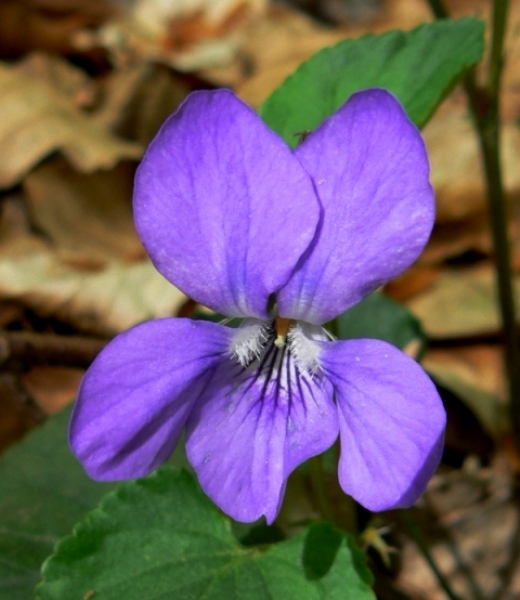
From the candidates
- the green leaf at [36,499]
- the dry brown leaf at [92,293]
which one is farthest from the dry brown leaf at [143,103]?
the green leaf at [36,499]

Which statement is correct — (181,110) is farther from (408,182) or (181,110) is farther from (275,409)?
(275,409)

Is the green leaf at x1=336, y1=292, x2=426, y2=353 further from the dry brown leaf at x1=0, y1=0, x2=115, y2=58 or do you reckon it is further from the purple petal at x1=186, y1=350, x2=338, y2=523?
the dry brown leaf at x1=0, y1=0, x2=115, y2=58

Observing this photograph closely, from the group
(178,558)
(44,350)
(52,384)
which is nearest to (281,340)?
(178,558)

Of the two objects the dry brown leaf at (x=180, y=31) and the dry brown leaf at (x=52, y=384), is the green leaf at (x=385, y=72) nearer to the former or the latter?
the dry brown leaf at (x=52, y=384)

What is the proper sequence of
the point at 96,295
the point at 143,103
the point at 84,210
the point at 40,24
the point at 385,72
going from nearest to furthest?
the point at 385,72 < the point at 96,295 < the point at 84,210 < the point at 143,103 < the point at 40,24

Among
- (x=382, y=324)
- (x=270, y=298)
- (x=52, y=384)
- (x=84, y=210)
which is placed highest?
(x=270, y=298)

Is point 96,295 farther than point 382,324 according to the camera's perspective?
Yes

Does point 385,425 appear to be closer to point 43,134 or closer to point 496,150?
point 496,150
